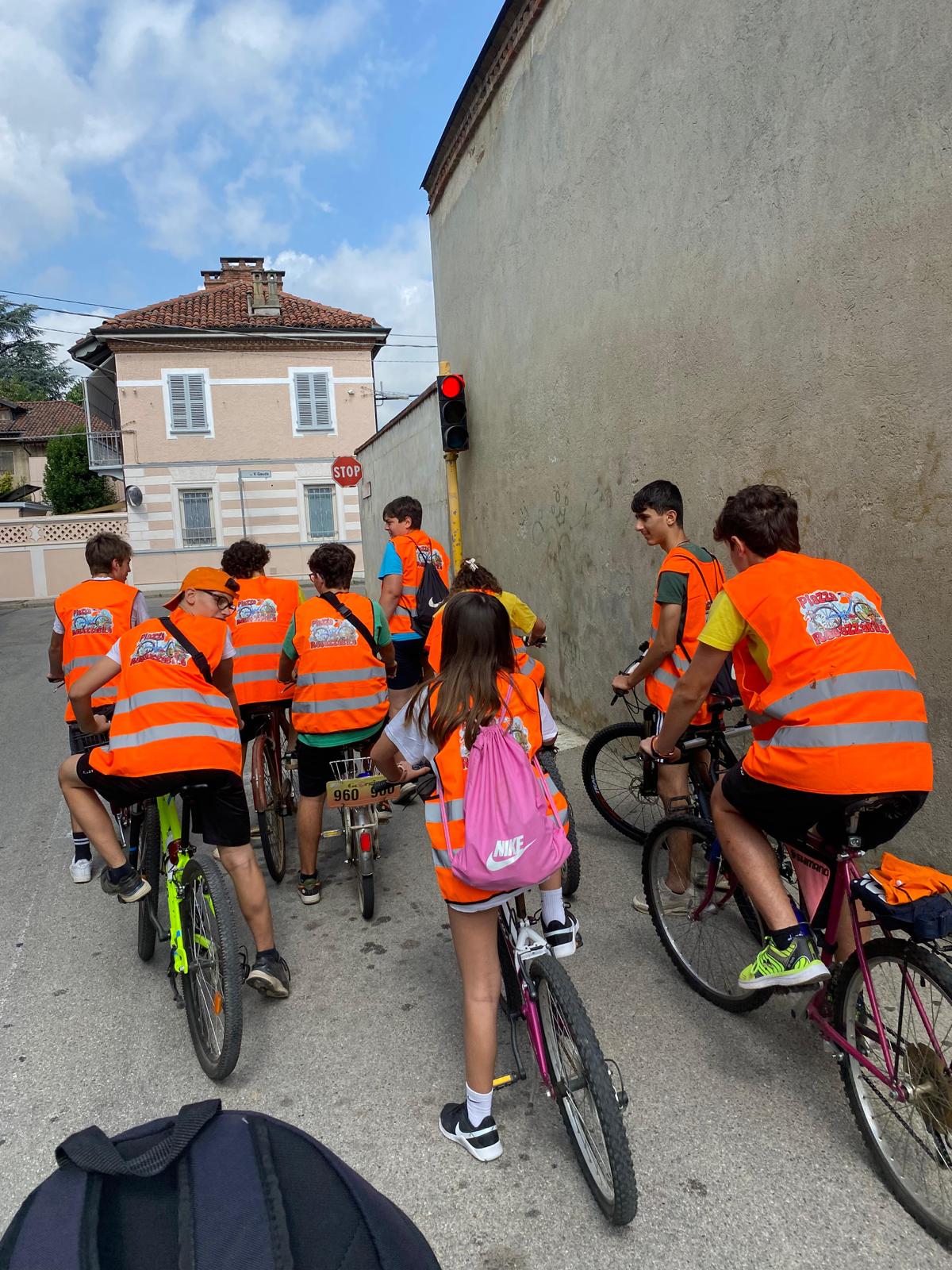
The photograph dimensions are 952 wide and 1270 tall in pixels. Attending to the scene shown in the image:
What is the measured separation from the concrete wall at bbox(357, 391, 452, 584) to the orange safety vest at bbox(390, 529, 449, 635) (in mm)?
4331

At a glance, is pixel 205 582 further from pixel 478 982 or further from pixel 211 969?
pixel 478 982

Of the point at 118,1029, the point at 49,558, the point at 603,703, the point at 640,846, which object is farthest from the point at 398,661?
the point at 49,558

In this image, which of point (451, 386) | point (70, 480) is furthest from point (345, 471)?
point (70, 480)

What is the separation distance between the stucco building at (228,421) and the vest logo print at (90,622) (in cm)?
2520

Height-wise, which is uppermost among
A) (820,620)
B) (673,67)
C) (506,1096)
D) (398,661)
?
(673,67)

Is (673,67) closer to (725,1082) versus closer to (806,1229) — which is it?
(725,1082)

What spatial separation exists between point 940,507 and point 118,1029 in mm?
3876

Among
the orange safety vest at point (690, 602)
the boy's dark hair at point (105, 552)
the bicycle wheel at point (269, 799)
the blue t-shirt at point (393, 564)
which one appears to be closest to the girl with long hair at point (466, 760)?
the orange safety vest at point (690, 602)

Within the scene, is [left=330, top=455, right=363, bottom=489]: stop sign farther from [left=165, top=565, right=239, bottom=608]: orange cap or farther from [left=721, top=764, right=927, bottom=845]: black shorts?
[left=721, top=764, right=927, bottom=845]: black shorts

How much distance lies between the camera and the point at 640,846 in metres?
5.04

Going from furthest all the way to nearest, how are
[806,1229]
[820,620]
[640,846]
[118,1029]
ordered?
1. [640,846]
2. [118,1029]
3. [820,620]
4. [806,1229]

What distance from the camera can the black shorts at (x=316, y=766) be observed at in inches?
172

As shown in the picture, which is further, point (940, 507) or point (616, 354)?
point (616, 354)

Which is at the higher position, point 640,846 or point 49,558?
point 49,558
